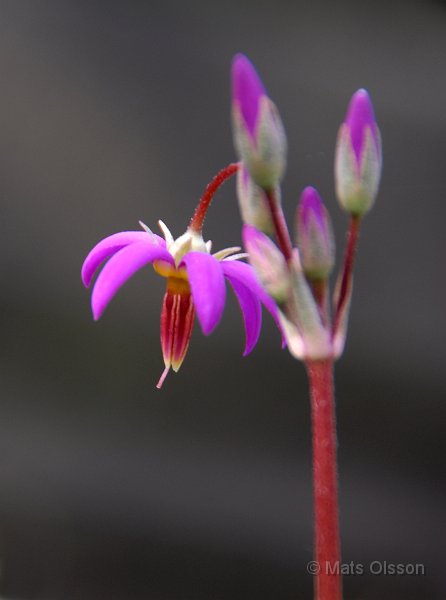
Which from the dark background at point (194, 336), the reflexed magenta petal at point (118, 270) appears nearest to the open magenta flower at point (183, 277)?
the reflexed magenta petal at point (118, 270)

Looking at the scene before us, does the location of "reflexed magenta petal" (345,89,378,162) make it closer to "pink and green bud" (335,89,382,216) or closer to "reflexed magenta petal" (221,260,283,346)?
"pink and green bud" (335,89,382,216)

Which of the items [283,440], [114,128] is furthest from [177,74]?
[283,440]

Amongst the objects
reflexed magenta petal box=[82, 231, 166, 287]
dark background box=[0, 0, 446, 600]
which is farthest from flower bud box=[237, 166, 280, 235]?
dark background box=[0, 0, 446, 600]

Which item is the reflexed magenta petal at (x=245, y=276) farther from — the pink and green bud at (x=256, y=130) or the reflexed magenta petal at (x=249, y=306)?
the pink and green bud at (x=256, y=130)

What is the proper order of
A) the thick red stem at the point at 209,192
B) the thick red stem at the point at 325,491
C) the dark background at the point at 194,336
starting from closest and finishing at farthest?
1. the thick red stem at the point at 325,491
2. the thick red stem at the point at 209,192
3. the dark background at the point at 194,336

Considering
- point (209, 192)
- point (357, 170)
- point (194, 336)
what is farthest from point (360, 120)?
point (194, 336)

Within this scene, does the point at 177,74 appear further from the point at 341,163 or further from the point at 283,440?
the point at 341,163
